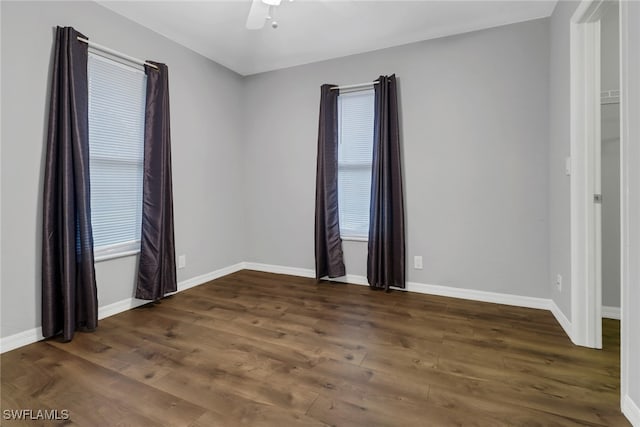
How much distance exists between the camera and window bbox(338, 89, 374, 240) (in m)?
3.38

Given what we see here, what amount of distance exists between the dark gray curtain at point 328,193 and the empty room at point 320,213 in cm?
3

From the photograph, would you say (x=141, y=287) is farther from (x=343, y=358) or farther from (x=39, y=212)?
(x=343, y=358)

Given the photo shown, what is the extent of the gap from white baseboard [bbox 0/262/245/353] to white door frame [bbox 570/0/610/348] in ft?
11.0

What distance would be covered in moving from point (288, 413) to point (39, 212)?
7.03 ft

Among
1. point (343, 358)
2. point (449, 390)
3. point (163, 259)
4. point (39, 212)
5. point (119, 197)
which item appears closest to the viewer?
point (449, 390)

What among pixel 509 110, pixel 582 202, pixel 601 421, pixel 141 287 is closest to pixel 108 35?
pixel 141 287

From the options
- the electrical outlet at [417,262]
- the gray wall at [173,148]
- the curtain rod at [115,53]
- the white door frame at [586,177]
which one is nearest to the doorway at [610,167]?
the white door frame at [586,177]

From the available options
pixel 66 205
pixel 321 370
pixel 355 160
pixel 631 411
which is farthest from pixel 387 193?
pixel 66 205

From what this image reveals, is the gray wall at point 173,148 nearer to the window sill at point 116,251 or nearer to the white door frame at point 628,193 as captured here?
the window sill at point 116,251

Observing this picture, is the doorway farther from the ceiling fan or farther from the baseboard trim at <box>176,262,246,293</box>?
the baseboard trim at <box>176,262,246,293</box>

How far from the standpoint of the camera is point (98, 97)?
8.16 feet

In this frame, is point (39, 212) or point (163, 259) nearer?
point (39, 212)

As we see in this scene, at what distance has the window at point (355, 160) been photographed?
11.1 ft

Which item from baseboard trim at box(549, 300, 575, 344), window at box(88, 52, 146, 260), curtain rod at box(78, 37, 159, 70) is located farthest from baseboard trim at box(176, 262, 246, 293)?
baseboard trim at box(549, 300, 575, 344)
